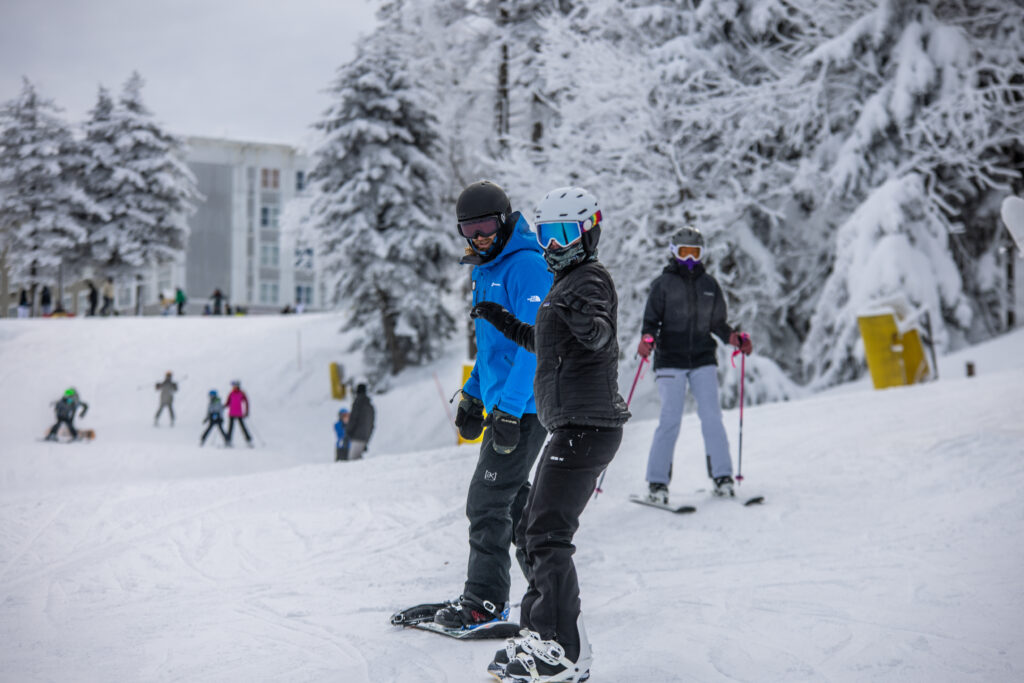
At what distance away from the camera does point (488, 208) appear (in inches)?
157

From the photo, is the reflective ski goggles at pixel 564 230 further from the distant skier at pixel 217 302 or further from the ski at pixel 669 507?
the distant skier at pixel 217 302

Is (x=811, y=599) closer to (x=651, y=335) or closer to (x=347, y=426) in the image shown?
(x=651, y=335)

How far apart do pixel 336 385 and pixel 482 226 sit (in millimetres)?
21693

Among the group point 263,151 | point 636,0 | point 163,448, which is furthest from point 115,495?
point 263,151

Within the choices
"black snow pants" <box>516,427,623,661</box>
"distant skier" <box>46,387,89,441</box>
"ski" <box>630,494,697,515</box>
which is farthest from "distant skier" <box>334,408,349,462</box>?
"black snow pants" <box>516,427,623,661</box>

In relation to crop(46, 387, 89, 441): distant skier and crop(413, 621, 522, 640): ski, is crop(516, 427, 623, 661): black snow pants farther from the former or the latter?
crop(46, 387, 89, 441): distant skier

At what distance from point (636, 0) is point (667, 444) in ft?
47.2

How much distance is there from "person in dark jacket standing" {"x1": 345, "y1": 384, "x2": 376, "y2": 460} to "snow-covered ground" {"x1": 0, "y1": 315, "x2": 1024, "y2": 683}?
5.02m

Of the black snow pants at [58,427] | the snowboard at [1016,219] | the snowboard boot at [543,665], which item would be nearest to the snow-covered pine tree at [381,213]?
the black snow pants at [58,427]

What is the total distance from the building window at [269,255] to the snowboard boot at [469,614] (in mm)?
52571

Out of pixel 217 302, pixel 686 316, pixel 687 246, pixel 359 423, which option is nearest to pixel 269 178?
pixel 217 302

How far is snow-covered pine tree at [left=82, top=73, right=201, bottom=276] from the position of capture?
35.4 m

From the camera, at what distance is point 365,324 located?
82.8ft

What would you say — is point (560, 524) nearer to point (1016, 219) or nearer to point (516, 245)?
point (516, 245)
